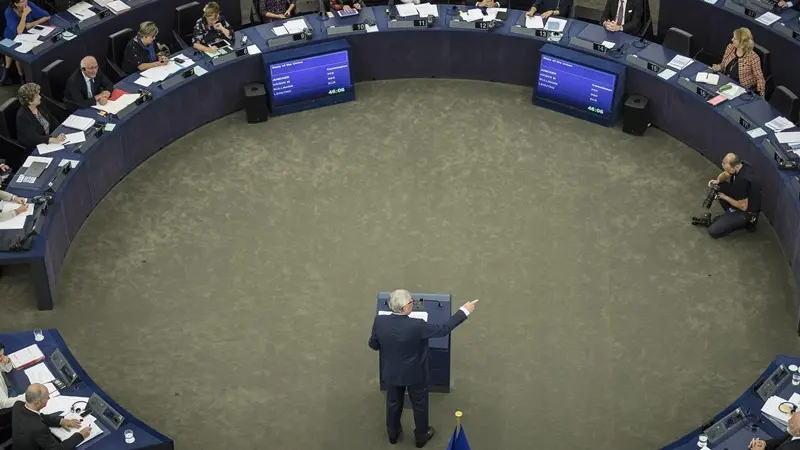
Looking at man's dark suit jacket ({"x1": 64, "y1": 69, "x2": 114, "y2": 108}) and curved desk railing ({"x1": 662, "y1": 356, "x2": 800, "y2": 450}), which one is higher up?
man's dark suit jacket ({"x1": 64, "y1": 69, "x2": 114, "y2": 108})

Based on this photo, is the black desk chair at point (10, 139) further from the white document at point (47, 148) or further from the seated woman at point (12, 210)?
the seated woman at point (12, 210)

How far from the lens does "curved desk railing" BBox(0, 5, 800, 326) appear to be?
14.9 metres

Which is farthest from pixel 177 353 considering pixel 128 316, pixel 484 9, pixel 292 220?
pixel 484 9

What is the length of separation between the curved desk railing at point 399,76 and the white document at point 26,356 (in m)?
1.65

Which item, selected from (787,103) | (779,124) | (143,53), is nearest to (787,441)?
(779,124)

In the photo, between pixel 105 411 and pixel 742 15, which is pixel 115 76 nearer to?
pixel 105 411

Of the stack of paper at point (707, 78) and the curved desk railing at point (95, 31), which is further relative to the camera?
the curved desk railing at point (95, 31)

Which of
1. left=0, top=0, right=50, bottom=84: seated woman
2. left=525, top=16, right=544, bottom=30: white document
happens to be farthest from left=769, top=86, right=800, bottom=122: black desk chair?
left=0, top=0, right=50, bottom=84: seated woman

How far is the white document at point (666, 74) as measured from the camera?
17031 mm

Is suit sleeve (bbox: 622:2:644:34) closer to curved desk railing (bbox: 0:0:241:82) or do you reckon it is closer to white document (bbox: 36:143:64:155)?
curved desk railing (bbox: 0:0:241:82)

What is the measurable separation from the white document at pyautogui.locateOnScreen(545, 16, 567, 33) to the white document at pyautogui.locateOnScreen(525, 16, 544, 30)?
110 millimetres

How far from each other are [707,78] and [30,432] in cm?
1066

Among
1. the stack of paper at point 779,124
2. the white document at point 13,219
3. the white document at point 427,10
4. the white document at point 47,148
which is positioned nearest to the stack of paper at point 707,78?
the stack of paper at point 779,124

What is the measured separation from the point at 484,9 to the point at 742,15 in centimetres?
403
